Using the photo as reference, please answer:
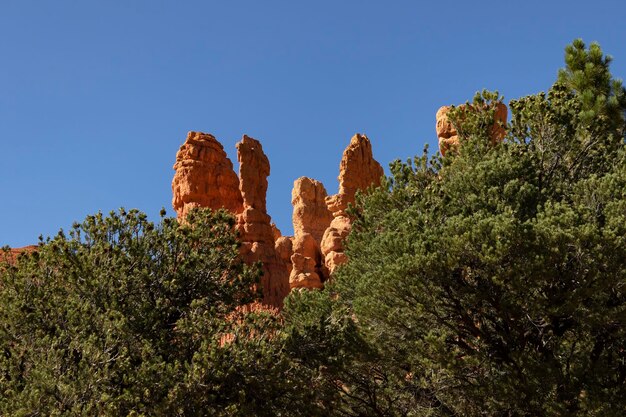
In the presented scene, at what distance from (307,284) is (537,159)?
40585mm

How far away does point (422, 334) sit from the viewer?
2270 cm

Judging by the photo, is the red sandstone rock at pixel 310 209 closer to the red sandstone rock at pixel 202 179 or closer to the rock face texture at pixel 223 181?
the rock face texture at pixel 223 181

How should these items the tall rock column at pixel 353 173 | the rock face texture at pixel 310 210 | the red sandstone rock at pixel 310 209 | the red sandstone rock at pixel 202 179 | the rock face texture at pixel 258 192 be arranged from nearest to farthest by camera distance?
the rock face texture at pixel 258 192 → the red sandstone rock at pixel 202 179 → the tall rock column at pixel 353 173 → the rock face texture at pixel 310 210 → the red sandstone rock at pixel 310 209

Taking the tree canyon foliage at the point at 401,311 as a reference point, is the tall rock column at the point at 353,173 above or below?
above

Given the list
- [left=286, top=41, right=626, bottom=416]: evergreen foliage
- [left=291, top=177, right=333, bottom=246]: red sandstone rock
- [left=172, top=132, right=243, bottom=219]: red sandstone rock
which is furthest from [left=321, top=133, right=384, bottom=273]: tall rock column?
[left=286, top=41, right=626, bottom=416]: evergreen foliage

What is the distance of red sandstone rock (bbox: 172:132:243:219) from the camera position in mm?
65562

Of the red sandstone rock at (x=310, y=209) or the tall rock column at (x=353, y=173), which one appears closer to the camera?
the tall rock column at (x=353, y=173)

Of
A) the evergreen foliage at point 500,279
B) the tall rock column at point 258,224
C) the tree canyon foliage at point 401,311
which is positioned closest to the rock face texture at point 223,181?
the tall rock column at point 258,224

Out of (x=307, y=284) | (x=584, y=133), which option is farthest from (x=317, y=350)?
(x=307, y=284)

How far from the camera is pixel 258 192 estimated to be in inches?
2596

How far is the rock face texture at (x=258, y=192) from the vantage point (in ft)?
208

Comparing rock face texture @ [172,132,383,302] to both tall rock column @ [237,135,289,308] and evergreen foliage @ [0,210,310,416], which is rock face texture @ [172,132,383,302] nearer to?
tall rock column @ [237,135,289,308]

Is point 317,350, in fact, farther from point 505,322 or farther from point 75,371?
point 75,371

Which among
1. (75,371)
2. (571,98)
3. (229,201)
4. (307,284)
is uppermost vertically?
(229,201)
